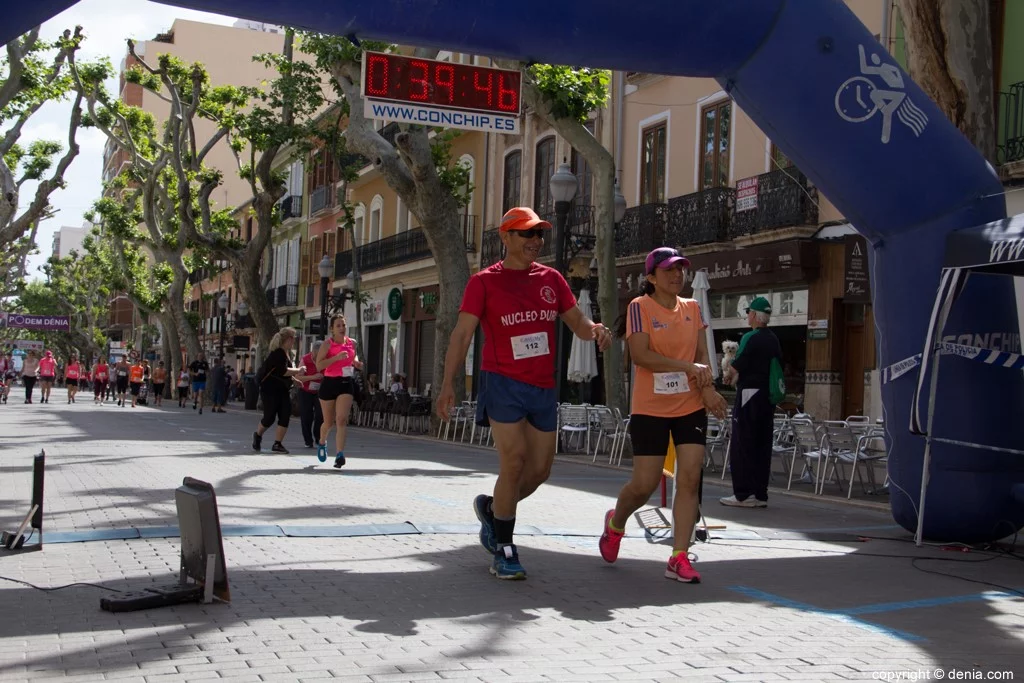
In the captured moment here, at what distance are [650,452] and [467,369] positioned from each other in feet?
100

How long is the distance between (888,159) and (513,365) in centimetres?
338

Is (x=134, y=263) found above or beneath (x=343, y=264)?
above

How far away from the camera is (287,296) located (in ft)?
187

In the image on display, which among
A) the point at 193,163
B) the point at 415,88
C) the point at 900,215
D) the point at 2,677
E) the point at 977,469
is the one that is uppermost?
the point at 193,163

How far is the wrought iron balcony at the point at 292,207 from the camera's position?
2202 inches

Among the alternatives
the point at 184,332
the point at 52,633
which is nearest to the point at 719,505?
the point at 52,633

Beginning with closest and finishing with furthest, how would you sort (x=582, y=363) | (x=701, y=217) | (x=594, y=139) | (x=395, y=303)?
(x=594, y=139) < (x=582, y=363) < (x=701, y=217) < (x=395, y=303)

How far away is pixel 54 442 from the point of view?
60.1 feet

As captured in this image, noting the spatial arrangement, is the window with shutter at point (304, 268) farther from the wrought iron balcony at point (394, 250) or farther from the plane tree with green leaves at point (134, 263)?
the wrought iron balcony at point (394, 250)

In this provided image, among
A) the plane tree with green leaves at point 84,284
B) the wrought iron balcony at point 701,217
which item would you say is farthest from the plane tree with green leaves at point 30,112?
the plane tree with green leaves at point 84,284

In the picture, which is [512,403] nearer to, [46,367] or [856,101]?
[856,101]

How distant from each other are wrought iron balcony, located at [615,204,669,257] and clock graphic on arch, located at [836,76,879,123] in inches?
691

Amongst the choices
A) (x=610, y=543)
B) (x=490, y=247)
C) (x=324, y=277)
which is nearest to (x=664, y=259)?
(x=610, y=543)

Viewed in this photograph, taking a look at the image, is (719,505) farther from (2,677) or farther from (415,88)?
(2,677)
